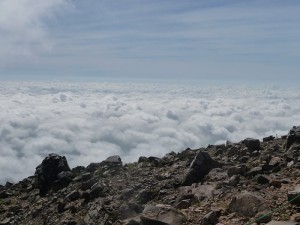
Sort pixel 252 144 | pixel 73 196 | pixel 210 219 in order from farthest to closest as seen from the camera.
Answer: pixel 252 144, pixel 73 196, pixel 210 219

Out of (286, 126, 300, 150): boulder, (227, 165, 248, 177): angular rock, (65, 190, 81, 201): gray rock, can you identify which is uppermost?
(286, 126, 300, 150): boulder

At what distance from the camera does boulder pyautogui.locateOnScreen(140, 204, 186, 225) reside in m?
11.2

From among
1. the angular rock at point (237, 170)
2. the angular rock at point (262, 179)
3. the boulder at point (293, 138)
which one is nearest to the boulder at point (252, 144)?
the boulder at point (293, 138)

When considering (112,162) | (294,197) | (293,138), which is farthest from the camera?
(112,162)

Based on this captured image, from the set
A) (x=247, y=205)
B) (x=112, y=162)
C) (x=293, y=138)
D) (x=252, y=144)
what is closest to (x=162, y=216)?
(x=247, y=205)

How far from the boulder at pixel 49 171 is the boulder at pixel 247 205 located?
10.3 metres

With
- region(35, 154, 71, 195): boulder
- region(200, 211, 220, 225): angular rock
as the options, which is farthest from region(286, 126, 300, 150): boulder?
region(35, 154, 71, 195): boulder

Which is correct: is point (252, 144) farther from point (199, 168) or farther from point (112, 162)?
point (112, 162)

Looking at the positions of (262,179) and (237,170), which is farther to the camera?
(237,170)

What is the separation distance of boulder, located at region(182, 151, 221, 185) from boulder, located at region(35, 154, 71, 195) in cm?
698

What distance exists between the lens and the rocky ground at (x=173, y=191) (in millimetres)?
11406

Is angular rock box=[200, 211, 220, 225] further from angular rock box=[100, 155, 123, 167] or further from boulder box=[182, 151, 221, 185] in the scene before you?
angular rock box=[100, 155, 123, 167]

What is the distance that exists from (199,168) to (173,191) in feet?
5.37

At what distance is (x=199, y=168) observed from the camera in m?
15.7
